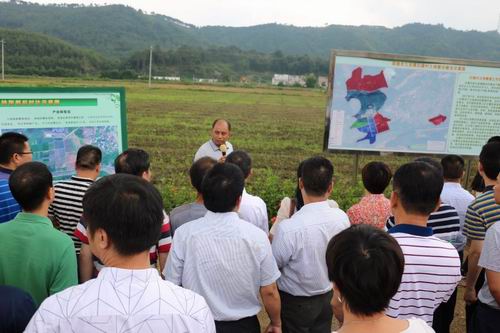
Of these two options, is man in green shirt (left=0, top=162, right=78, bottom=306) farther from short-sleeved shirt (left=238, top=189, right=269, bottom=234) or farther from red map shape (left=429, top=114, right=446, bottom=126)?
red map shape (left=429, top=114, right=446, bottom=126)

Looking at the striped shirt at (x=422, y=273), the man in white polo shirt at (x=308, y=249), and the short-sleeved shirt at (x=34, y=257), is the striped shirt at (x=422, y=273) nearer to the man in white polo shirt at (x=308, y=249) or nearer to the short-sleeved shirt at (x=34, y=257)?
the man in white polo shirt at (x=308, y=249)

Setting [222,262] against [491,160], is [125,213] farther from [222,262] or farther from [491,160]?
[491,160]

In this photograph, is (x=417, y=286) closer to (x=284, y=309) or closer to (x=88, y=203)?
(x=284, y=309)

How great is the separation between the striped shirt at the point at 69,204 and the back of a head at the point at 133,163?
0.95 ft

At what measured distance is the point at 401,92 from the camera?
664cm

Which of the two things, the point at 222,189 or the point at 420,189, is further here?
the point at 222,189

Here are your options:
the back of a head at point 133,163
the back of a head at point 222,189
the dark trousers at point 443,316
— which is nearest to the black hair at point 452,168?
the dark trousers at point 443,316

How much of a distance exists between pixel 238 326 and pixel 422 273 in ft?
3.66

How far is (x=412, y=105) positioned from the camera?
673 centimetres

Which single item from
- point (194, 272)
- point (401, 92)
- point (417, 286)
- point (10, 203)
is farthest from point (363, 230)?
point (401, 92)

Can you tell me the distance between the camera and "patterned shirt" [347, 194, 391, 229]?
10.7ft

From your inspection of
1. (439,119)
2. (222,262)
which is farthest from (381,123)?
(222,262)

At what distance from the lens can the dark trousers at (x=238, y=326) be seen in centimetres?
259

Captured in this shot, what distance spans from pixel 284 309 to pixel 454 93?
511 centimetres
